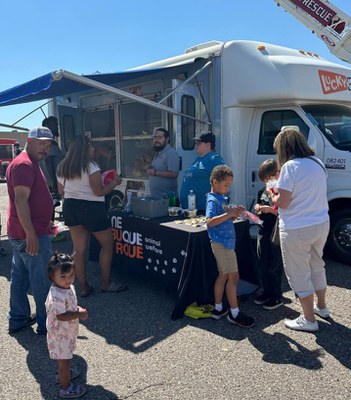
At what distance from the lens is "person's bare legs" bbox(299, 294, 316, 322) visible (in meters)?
3.22

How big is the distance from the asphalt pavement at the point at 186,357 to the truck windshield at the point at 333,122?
2148 millimetres

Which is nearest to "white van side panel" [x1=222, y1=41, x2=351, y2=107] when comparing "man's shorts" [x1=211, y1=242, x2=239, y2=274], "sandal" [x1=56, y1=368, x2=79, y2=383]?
"man's shorts" [x1=211, y1=242, x2=239, y2=274]

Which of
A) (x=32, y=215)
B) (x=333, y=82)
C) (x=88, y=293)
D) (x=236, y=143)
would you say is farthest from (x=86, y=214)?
(x=333, y=82)

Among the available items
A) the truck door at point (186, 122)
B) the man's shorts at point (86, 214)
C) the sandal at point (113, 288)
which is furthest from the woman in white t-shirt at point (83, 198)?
the truck door at point (186, 122)

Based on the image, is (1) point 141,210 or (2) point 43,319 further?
(1) point 141,210

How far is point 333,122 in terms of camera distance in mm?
5297

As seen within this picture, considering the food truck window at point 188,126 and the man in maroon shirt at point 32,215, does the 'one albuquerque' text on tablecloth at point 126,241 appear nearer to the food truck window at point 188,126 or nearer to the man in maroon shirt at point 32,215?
the man in maroon shirt at point 32,215

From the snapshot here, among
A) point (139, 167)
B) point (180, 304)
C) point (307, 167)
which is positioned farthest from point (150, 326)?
point (139, 167)

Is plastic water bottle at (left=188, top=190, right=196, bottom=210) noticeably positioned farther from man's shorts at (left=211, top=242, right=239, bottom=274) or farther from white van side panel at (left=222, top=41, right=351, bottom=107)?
white van side panel at (left=222, top=41, right=351, bottom=107)

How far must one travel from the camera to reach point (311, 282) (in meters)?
3.24

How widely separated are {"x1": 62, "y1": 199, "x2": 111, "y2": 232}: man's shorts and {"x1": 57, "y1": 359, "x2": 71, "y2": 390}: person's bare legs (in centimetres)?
167

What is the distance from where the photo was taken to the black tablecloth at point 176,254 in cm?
358

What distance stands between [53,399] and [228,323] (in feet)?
5.27

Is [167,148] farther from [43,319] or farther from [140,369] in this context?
[140,369]
